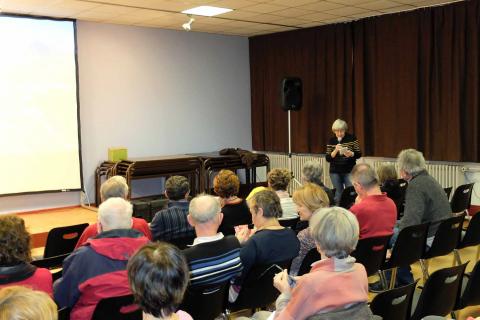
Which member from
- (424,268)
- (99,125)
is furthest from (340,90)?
(424,268)

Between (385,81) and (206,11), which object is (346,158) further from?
(206,11)

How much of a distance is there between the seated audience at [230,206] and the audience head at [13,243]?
1807 millimetres

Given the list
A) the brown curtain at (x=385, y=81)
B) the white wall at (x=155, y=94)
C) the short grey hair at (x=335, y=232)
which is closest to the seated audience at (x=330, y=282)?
the short grey hair at (x=335, y=232)

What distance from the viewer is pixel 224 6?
22.1 ft

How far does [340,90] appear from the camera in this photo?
8453 mm

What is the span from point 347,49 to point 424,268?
4.92 metres

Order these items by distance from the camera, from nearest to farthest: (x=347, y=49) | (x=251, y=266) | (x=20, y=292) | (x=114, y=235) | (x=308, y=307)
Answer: (x=20, y=292) → (x=308, y=307) → (x=114, y=235) → (x=251, y=266) → (x=347, y=49)

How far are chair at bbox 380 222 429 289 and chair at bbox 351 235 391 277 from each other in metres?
0.09

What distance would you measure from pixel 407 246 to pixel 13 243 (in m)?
2.60

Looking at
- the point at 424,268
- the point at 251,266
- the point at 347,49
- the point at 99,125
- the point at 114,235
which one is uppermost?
the point at 347,49

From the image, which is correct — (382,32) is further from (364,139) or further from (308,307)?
(308,307)

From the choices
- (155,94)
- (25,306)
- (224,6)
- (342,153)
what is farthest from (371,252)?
(155,94)

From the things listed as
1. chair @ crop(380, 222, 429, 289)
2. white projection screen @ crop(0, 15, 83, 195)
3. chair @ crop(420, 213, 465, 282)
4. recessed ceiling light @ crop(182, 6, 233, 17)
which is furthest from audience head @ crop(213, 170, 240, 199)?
white projection screen @ crop(0, 15, 83, 195)

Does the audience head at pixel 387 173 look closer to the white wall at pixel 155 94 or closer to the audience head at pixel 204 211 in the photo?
the audience head at pixel 204 211
